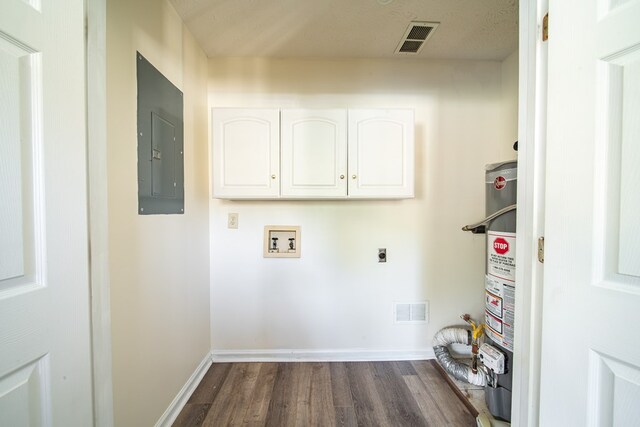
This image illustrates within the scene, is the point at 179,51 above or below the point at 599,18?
above

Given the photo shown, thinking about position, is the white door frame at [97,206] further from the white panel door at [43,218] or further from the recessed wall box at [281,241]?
the recessed wall box at [281,241]

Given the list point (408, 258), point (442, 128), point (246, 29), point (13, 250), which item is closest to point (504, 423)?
point (408, 258)

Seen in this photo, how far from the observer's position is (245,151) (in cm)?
155

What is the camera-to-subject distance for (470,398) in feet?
4.54

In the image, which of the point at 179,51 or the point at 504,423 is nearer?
the point at 504,423

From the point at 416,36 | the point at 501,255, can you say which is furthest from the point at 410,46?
the point at 501,255

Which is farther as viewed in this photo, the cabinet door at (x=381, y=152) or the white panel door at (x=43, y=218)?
the cabinet door at (x=381, y=152)

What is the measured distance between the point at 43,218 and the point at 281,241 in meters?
1.33

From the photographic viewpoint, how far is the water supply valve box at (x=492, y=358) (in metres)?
1.14

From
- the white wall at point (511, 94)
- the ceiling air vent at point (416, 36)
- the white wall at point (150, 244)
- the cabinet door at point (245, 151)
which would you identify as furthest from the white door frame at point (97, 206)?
the white wall at point (511, 94)

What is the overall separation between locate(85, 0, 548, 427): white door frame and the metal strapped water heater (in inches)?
19.1

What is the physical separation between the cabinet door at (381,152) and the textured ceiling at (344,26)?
20.7 inches

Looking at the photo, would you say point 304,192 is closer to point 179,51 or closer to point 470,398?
point 179,51

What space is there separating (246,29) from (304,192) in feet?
3.78
